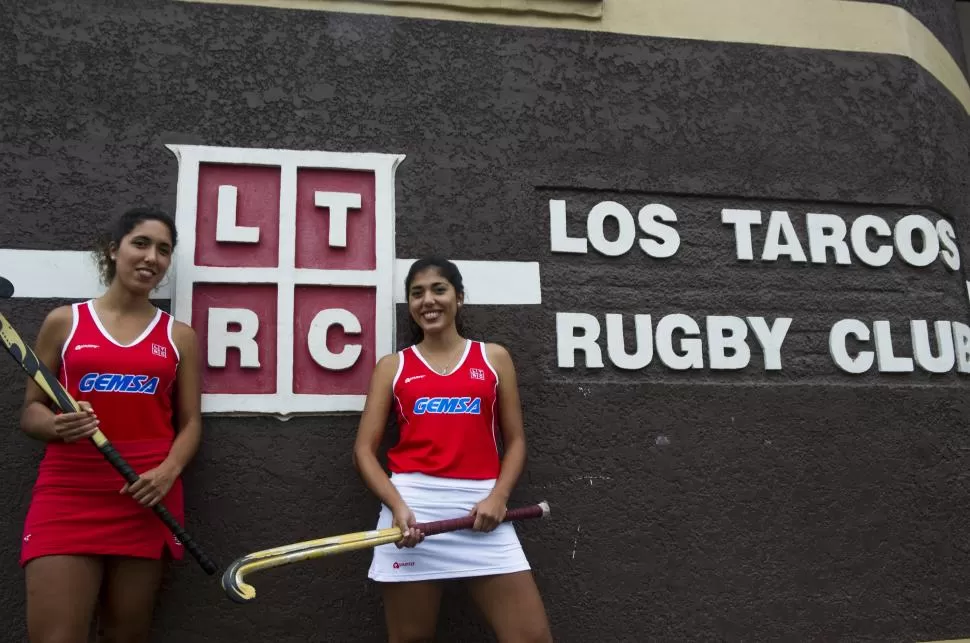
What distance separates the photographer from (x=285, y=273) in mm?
3207

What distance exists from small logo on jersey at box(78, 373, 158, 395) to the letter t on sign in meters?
0.96

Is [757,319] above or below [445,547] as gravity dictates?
above

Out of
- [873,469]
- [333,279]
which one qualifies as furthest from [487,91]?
[873,469]

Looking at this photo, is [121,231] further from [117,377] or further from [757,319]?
[757,319]

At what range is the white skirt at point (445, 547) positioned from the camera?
250cm


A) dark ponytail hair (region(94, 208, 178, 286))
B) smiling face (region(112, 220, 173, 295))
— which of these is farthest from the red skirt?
dark ponytail hair (region(94, 208, 178, 286))

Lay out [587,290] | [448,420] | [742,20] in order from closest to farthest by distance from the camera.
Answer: [448,420] < [587,290] < [742,20]

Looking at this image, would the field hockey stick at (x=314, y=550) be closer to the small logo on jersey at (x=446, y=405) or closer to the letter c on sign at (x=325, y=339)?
the small logo on jersey at (x=446, y=405)

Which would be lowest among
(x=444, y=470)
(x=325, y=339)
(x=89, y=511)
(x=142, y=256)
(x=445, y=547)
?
(x=445, y=547)

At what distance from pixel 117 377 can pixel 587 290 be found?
1882 mm

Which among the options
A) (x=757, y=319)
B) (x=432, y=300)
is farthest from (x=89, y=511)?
(x=757, y=319)

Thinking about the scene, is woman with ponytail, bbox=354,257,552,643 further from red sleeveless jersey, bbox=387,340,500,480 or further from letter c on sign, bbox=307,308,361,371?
letter c on sign, bbox=307,308,361,371

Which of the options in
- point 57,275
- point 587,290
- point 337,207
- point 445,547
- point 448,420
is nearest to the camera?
point 445,547

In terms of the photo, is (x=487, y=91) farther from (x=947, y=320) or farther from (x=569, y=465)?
(x=947, y=320)
